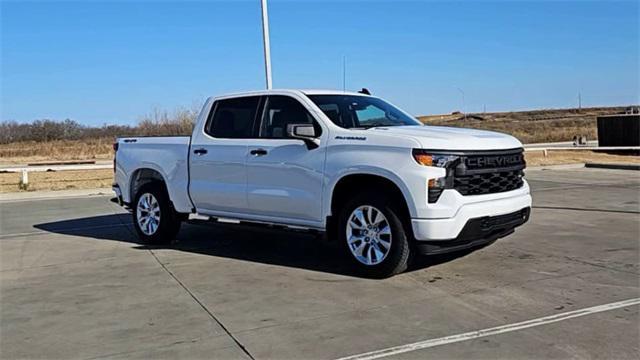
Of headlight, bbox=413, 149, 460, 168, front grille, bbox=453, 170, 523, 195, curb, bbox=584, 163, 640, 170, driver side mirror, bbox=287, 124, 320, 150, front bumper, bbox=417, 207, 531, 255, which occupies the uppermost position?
driver side mirror, bbox=287, 124, 320, 150

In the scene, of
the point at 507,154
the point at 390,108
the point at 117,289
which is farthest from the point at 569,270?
the point at 117,289

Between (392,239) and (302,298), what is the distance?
Answer: 114 cm

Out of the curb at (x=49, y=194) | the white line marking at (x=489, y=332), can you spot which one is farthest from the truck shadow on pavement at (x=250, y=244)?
the curb at (x=49, y=194)

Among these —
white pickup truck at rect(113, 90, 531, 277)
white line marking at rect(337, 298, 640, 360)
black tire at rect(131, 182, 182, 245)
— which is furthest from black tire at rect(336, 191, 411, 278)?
black tire at rect(131, 182, 182, 245)

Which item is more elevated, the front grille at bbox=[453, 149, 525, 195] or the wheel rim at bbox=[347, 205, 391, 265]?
the front grille at bbox=[453, 149, 525, 195]

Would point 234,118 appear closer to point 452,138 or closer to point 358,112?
point 358,112

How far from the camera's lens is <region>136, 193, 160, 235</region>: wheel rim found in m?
9.05

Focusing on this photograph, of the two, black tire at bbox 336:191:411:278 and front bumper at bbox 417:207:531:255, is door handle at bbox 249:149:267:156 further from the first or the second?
front bumper at bbox 417:207:531:255

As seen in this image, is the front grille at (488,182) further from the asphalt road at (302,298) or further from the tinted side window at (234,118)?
the tinted side window at (234,118)

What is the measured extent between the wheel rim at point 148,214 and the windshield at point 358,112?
115 inches

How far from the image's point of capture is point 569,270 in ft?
22.6

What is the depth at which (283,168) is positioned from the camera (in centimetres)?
743

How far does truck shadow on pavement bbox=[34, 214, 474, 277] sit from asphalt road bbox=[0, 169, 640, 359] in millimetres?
45

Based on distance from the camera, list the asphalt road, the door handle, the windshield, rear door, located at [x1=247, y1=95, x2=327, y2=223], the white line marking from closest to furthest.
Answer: the white line marking → the asphalt road → rear door, located at [x1=247, y1=95, x2=327, y2=223] → the windshield → the door handle
